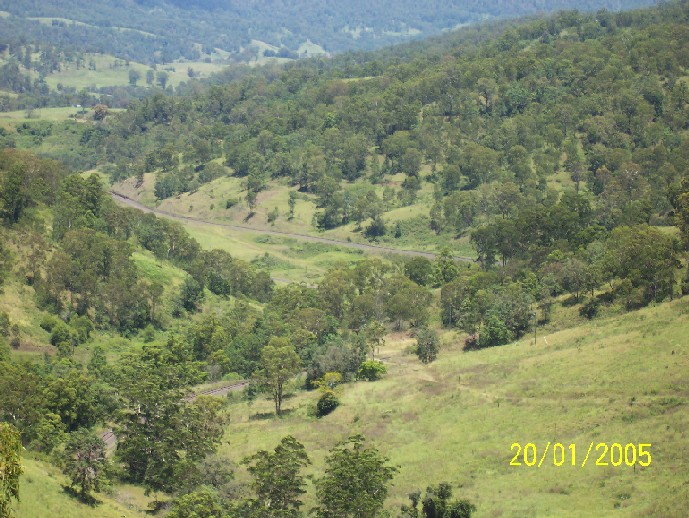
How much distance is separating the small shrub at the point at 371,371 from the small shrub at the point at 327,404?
6.88 metres

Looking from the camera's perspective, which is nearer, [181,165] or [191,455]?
[191,455]

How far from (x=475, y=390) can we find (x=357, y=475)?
853 inches

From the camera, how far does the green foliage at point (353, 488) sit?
49.6 meters

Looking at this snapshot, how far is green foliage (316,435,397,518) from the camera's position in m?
49.6

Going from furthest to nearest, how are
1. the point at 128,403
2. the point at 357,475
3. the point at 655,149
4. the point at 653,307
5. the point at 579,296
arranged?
1. the point at 655,149
2. the point at 579,296
3. the point at 653,307
4. the point at 128,403
5. the point at 357,475

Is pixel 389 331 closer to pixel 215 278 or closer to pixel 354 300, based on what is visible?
pixel 354 300

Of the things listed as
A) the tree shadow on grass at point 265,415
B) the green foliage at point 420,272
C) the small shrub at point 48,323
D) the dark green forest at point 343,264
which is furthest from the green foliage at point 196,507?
the green foliage at point 420,272

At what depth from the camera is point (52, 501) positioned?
4988 centimetres

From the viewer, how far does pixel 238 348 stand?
92.5m

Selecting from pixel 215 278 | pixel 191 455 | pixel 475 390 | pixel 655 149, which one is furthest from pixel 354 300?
pixel 655 149

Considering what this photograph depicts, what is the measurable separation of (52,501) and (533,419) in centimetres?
3062

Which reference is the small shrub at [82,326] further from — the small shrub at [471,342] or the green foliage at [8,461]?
the green foliage at [8,461]
